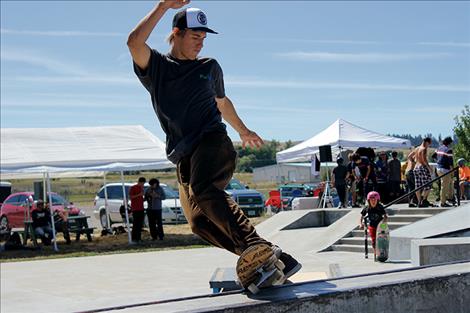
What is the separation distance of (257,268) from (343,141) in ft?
59.9

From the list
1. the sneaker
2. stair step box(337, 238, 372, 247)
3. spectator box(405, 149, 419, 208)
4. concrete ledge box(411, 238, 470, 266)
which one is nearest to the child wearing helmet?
stair step box(337, 238, 372, 247)

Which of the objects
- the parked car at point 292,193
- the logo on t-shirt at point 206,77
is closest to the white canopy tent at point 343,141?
the parked car at point 292,193

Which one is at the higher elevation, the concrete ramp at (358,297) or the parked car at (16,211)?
the concrete ramp at (358,297)

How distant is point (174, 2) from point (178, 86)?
541mm

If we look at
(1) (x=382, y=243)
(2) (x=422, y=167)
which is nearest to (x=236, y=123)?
(1) (x=382, y=243)

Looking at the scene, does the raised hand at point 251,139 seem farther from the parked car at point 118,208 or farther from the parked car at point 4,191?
the parked car at point 4,191

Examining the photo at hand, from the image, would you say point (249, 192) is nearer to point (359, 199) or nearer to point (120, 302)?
point (359, 199)

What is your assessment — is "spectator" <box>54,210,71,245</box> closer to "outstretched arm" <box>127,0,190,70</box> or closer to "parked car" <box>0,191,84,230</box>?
"parked car" <box>0,191,84,230</box>

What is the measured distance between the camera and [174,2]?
410cm

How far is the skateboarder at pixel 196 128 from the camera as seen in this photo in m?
4.30

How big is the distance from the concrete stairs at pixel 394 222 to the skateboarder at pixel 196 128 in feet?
38.9

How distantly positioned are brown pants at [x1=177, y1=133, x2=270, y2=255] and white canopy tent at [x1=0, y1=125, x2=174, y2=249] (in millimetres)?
15759

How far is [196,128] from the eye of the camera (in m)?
4.40

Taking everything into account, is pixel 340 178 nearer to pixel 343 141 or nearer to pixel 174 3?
pixel 343 141
